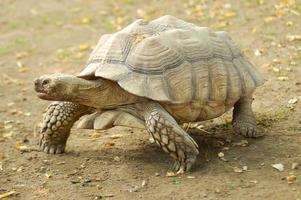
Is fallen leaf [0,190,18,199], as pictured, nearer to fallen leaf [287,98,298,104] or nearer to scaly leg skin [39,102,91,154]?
scaly leg skin [39,102,91,154]

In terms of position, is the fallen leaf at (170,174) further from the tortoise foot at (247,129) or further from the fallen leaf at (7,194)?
the fallen leaf at (7,194)

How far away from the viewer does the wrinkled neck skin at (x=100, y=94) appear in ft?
18.2

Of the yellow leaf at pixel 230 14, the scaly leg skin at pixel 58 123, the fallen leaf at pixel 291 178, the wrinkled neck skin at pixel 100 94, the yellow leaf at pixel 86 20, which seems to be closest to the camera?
the fallen leaf at pixel 291 178

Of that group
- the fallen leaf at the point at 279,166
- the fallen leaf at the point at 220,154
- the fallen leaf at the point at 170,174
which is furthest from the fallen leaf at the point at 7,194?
the fallen leaf at the point at 279,166

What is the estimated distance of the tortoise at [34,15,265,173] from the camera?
5.36 metres

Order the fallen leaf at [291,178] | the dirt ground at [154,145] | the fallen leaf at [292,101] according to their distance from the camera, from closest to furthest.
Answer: the fallen leaf at [291,178], the dirt ground at [154,145], the fallen leaf at [292,101]

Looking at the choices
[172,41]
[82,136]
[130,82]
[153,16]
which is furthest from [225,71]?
[153,16]

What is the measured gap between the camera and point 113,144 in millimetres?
6410

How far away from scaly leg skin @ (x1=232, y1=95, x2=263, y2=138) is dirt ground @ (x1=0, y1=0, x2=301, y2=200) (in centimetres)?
9

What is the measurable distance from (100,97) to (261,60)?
361cm

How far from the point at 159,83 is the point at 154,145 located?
3.61 ft

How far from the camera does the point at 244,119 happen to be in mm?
6152

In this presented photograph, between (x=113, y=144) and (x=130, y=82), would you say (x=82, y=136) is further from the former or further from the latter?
(x=130, y=82)

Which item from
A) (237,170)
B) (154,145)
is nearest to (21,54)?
(154,145)
